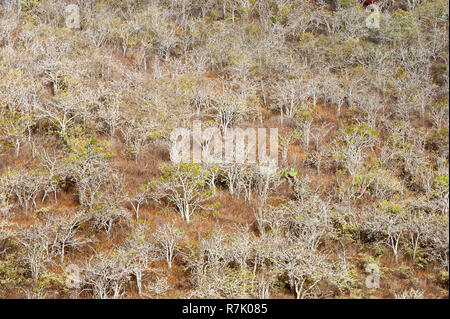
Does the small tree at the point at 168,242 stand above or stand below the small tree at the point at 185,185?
below

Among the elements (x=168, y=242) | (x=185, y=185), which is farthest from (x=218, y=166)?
(x=168, y=242)

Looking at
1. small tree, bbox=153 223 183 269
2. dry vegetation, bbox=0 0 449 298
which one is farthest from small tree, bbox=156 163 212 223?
small tree, bbox=153 223 183 269

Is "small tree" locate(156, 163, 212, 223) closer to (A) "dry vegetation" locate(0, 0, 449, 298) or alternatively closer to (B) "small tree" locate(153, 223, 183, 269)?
(A) "dry vegetation" locate(0, 0, 449, 298)

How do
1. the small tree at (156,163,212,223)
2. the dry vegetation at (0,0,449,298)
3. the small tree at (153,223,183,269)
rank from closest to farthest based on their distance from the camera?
the dry vegetation at (0,0,449,298)
the small tree at (153,223,183,269)
the small tree at (156,163,212,223)

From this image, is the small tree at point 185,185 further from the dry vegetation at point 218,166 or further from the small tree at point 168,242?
the small tree at point 168,242

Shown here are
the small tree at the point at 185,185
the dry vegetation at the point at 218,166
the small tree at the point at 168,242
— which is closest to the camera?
the dry vegetation at the point at 218,166

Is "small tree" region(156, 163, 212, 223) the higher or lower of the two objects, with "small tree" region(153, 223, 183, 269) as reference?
higher

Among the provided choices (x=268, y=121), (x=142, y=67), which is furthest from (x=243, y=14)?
(x=268, y=121)

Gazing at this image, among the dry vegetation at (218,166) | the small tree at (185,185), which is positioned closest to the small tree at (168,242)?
the dry vegetation at (218,166)

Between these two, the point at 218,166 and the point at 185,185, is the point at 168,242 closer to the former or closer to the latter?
the point at 185,185
